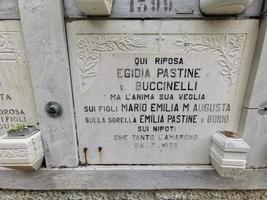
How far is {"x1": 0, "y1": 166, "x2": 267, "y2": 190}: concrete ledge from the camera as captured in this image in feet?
6.22

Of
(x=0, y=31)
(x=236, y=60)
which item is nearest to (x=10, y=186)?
(x=0, y=31)

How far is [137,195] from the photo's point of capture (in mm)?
2008

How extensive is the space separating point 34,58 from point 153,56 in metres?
1.02

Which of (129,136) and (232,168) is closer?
(232,168)

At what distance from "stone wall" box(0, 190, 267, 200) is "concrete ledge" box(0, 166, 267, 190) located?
0.30ft

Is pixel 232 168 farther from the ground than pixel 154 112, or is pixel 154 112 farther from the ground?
pixel 154 112

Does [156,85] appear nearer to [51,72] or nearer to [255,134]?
[51,72]

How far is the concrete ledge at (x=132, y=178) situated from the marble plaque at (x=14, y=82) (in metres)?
0.57

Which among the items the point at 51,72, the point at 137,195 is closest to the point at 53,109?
the point at 51,72

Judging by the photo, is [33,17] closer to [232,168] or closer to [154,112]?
[154,112]

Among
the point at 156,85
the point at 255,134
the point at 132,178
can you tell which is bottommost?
the point at 132,178

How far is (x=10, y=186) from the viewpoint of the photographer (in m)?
1.96

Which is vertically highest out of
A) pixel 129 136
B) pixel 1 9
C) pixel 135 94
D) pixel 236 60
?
pixel 1 9

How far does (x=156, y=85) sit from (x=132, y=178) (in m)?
1.01
